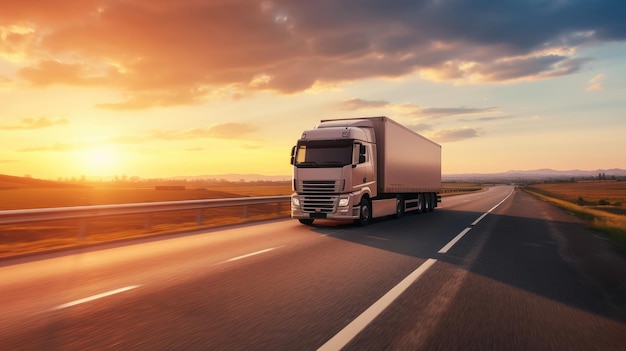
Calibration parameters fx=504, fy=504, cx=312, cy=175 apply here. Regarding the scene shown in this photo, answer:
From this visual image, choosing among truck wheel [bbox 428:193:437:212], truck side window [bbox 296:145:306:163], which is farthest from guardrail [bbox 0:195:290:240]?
truck wheel [bbox 428:193:437:212]

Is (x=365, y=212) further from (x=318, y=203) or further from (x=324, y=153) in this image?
(x=324, y=153)

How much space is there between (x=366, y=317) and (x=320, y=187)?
1119cm

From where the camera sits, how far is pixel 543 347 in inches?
176

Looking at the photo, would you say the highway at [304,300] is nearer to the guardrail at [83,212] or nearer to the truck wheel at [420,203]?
the guardrail at [83,212]

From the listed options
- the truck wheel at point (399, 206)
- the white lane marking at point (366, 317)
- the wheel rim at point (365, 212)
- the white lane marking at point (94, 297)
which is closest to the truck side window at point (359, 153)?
the wheel rim at point (365, 212)

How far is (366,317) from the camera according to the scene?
Result: 17.5 ft

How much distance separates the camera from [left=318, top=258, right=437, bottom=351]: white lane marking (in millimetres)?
4434

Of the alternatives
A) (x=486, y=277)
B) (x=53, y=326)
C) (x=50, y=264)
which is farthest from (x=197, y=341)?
(x=50, y=264)

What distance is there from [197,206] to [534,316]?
563 inches

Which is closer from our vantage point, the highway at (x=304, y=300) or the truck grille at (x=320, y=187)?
the highway at (x=304, y=300)

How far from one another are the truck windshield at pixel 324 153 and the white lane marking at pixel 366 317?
28.7ft

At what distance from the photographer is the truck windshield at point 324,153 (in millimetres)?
16562

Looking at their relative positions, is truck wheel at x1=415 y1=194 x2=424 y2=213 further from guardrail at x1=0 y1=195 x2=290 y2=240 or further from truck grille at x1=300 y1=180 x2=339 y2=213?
guardrail at x1=0 y1=195 x2=290 y2=240

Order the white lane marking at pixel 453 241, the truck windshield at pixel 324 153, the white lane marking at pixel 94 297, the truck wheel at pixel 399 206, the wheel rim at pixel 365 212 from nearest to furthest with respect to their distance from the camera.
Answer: the white lane marking at pixel 94 297, the white lane marking at pixel 453 241, the truck windshield at pixel 324 153, the wheel rim at pixel 365 212, the truck wheel at pixel 399 206
